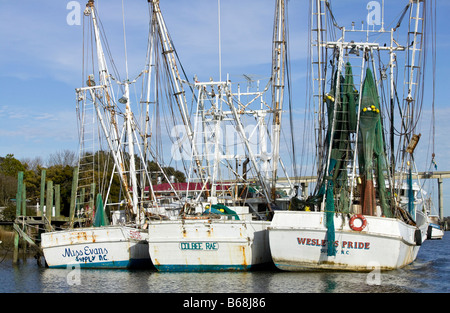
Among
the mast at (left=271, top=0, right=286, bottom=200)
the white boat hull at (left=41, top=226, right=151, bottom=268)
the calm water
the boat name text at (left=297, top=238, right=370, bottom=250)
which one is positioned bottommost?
the calm water

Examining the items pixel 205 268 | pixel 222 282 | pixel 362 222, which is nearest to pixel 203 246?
pixel 205 268

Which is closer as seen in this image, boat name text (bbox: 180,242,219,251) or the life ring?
the life ring

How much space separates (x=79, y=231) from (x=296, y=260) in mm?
11200

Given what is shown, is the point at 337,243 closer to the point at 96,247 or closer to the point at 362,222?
the point at 362,222

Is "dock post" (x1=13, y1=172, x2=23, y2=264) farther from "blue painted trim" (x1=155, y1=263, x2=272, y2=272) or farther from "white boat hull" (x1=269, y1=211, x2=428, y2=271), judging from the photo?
"white boat hull" (x1=269, y1=211, x2=428, y2=271)

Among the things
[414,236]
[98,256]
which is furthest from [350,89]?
[98,256]

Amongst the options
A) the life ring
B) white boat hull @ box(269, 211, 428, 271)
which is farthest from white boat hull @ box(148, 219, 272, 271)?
the life ring

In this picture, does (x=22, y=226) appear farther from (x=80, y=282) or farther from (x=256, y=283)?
(x=256, y=283)

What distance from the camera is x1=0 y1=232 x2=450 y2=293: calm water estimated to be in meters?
23.9

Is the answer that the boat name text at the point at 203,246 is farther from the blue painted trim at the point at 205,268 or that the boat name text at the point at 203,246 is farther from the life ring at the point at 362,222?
the life ring at the point at 362,222

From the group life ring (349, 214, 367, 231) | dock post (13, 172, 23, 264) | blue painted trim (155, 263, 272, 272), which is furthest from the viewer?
dock post (13, 172, 23, 264)

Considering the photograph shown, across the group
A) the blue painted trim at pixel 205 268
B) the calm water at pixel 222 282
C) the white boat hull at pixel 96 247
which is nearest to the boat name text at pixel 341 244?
the calm water at pixel 222 282

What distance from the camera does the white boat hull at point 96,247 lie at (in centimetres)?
3123

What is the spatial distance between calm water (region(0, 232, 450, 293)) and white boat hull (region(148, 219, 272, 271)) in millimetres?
627
